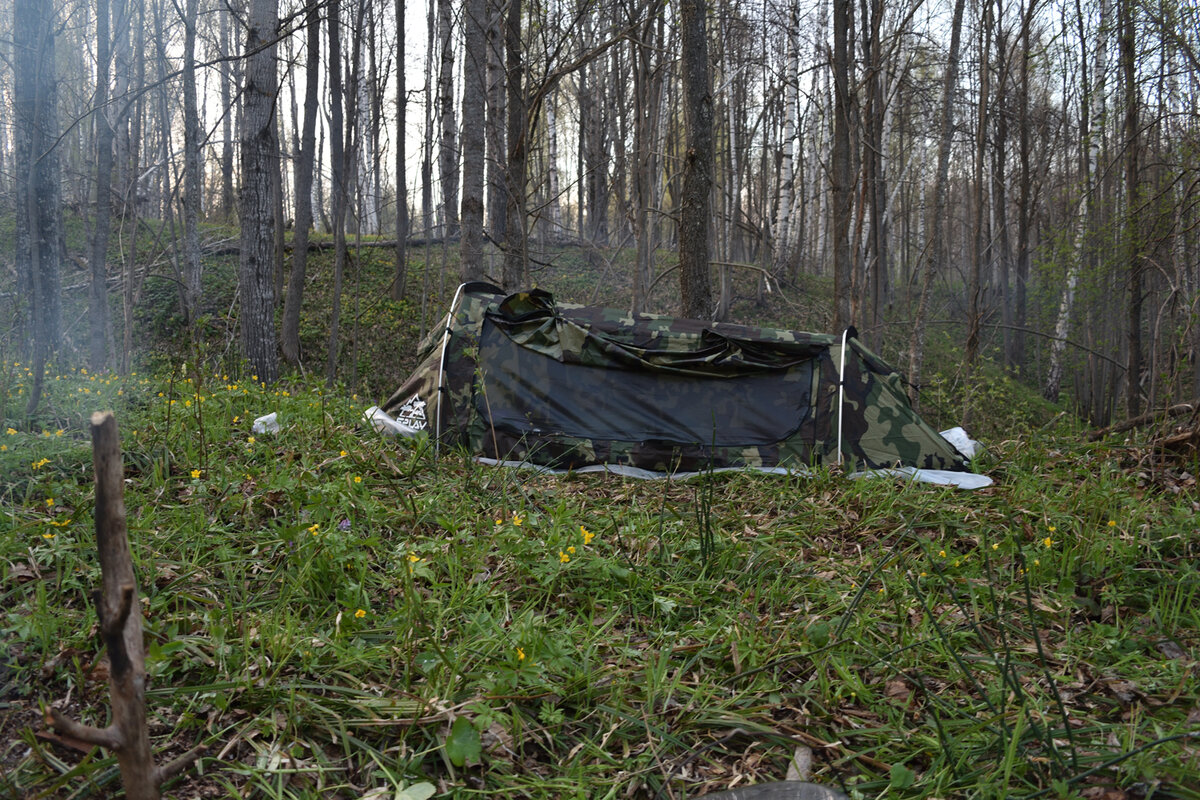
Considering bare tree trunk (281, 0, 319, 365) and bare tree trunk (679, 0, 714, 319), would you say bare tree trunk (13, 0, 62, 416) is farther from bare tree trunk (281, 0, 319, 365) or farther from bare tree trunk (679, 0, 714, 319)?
bare tree trunk (679, 0, 714, 319)

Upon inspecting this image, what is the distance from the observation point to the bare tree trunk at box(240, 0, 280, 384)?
19.6ft

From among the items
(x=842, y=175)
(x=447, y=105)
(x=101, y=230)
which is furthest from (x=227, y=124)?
(x=842, y=175)

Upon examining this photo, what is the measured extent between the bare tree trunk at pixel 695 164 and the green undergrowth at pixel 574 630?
96.6 inches

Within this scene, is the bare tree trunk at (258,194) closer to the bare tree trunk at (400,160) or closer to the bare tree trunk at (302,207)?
the bare tree trunk at (302,207)

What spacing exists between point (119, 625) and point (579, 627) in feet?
5.15

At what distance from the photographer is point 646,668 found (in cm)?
230

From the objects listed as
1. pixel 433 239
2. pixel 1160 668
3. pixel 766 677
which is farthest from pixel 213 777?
pixel 433 239

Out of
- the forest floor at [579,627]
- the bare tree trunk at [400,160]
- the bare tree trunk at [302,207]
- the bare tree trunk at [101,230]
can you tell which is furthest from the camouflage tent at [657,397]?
the bare tree trunk at [400,160]

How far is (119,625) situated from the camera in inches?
47.6

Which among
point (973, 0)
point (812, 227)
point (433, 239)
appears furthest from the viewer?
point (812, 227)

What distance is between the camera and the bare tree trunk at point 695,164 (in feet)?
18.6

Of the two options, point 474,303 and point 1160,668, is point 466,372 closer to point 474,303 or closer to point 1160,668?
point 474,303

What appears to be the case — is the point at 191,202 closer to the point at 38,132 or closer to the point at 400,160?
the point at 400,160

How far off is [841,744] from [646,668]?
2.03ft
